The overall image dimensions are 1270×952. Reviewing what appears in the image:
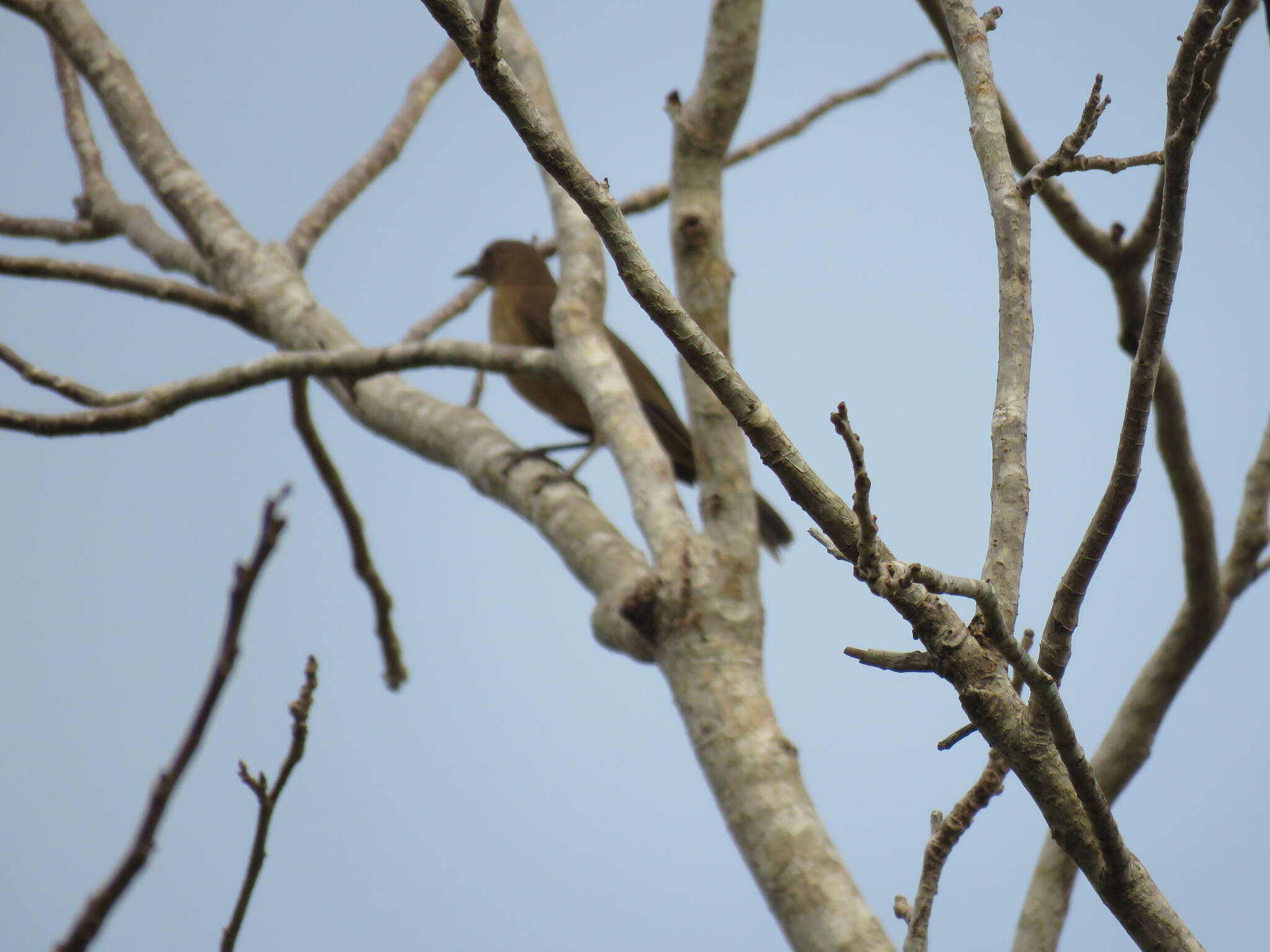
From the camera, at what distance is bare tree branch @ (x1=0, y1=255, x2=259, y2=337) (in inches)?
137

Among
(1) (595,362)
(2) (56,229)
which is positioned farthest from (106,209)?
(1) (595,362)

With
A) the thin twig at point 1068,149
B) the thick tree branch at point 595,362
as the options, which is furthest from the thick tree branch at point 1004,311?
the thick tree branch at point 595,362

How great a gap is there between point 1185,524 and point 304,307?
2.73m

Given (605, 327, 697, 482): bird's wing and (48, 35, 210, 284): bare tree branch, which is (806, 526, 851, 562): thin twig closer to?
(48, 35, 210, 284): bare tree branch

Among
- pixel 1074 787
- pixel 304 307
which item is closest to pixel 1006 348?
pixel 1074 787

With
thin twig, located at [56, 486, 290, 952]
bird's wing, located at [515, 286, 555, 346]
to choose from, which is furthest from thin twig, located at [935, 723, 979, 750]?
bird's wing, located at [515, 286, 555, 346]

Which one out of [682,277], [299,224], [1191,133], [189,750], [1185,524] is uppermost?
[299,224]

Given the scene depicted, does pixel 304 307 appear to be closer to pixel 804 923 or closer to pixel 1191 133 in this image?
pixel 804 923

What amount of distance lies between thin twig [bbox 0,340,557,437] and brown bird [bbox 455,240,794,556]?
145 cm

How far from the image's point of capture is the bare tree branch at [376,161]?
4.57 metres

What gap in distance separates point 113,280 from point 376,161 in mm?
1490

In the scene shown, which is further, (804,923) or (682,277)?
(682,277)

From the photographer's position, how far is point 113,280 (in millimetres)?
3674

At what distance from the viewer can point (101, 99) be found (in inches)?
177
